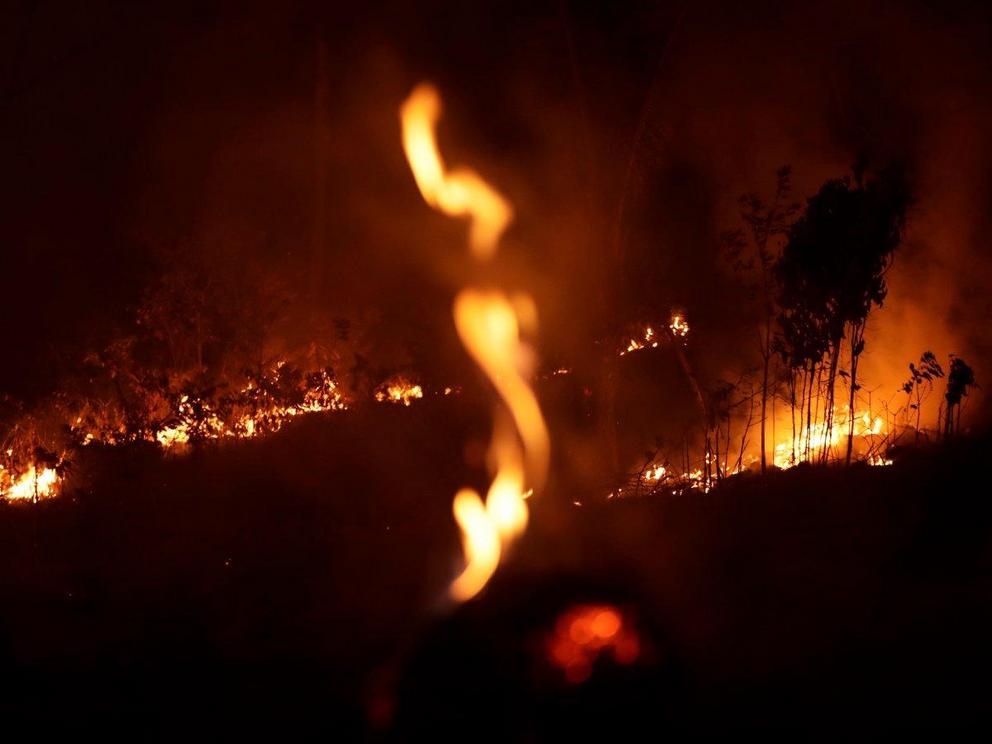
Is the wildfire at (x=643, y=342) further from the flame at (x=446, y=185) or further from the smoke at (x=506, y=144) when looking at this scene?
the flame at (x=446, y=185)

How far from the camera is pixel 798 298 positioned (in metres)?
8.81

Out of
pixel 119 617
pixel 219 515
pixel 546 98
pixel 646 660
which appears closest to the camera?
pixel 646 660

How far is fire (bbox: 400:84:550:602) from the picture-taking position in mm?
8141

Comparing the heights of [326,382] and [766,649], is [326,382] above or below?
above


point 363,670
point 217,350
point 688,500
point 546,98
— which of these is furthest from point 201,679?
point 546,98

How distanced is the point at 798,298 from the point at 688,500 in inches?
80.5

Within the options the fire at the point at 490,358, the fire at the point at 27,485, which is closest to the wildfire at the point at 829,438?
the fire at the point at 490,358

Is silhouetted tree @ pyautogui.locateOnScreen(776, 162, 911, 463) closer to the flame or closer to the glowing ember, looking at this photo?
the glowing ember

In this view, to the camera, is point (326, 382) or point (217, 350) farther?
point (217, 350)

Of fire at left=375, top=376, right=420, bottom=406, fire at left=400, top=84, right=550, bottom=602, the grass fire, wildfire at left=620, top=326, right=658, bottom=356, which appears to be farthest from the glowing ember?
fire at left=375, top=376, right=420, bottom=406

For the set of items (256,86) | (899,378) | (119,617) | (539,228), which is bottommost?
(119,617)

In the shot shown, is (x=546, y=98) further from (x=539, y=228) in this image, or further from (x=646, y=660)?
(x=646, y=660)

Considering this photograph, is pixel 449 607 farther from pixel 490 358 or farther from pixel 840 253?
pixel 840 253

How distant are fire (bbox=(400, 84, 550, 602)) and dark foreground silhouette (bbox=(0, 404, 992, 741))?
0.26 meters
